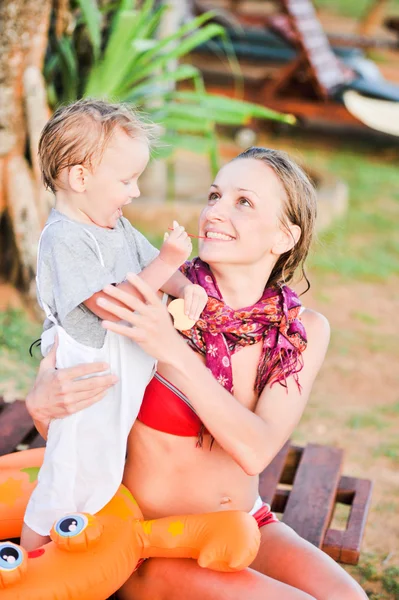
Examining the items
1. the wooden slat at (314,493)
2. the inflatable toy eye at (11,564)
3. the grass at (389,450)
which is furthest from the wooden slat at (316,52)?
the inflatable toy eye at (11,564)

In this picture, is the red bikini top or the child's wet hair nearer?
the child's wet hair

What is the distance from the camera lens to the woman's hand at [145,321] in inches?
65.1

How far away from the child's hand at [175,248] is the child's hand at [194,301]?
0.32 feet

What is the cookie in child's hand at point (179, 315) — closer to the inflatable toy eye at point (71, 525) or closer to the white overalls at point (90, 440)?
the white overalls at point (90, 440)

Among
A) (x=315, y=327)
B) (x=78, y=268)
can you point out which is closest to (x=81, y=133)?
(x=78, y=268)

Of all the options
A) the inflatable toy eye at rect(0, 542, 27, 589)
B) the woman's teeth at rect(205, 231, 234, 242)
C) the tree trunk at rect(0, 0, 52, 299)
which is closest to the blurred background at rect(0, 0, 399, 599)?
the tree trunk at rect(0, 0, 52, 299)

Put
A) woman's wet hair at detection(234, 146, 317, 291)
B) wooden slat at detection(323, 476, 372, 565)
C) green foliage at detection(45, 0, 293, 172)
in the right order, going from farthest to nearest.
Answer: green foliage at detection(45, 0, 293, 172), wooden slat at detection(323, 476, 372, 565), woman's wet hair at detection(234, 146, 317, 291)

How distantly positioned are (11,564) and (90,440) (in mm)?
309

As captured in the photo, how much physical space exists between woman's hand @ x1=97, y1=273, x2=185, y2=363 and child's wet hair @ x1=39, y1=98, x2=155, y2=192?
31 centimetres

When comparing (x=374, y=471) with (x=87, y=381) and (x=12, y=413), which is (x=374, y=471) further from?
(x=87, y=381)

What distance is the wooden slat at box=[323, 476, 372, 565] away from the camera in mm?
2520

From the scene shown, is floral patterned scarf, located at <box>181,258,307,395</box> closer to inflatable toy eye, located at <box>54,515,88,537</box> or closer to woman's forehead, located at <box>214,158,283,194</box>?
woman's forehead, located at <box>214,158,283,194</box>

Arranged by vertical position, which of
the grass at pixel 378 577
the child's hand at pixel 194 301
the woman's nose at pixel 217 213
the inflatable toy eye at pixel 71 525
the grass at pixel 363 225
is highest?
the woman's nose at pixel 217 213

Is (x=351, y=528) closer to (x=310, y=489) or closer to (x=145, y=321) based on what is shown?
(x=310, y=489)
